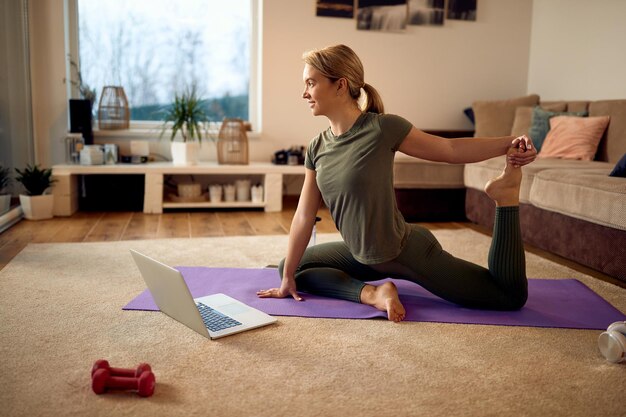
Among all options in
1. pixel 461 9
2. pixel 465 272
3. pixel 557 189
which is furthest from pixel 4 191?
pixel 461 9

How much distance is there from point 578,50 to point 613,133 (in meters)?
1.11

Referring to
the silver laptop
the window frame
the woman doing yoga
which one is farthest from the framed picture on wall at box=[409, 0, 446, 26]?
the silver laptop

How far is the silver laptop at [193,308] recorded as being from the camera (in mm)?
1813

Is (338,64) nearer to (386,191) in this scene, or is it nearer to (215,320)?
(386,191)

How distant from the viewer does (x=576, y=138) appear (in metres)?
3.84

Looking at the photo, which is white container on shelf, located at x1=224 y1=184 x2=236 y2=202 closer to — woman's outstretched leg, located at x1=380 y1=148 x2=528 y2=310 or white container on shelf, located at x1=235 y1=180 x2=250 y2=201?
white container on shelf, located at x1=235 y1=180 x2=250 y2=201

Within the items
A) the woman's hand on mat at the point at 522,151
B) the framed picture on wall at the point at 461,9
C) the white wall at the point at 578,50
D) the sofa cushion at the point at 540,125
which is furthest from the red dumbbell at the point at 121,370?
the framed picture on wall at the point at 461,9

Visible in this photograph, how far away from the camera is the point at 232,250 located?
3100 millimetres

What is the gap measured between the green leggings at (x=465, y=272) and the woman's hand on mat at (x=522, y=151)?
166 mm

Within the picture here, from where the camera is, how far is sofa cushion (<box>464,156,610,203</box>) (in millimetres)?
3254

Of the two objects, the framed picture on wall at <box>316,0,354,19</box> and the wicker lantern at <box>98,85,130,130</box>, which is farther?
the framed picture on wall at <box>316,0,354,19</box>

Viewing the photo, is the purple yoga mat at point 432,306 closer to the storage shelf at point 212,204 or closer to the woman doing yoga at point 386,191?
the woman doing yoga at point 386,191

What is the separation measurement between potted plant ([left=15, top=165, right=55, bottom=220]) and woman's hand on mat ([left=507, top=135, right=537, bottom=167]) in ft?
9.92

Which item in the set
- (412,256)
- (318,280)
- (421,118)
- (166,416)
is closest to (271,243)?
(318,280)
